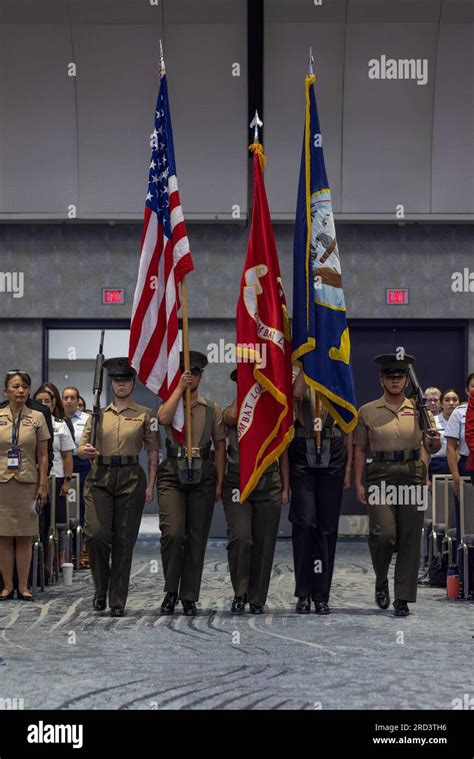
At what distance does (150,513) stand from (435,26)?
7.77 meters

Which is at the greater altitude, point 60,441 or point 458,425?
point 458,425

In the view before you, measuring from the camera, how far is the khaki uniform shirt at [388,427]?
29.6ft

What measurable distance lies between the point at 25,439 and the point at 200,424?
1.69 m

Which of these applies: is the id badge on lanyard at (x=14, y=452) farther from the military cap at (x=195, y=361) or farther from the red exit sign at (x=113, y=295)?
the red exit sign at (x=113, y=295)

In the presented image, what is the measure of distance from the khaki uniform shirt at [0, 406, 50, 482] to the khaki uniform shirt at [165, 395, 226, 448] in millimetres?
1453

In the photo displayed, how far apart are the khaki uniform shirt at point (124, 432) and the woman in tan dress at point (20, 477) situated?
1120 mm

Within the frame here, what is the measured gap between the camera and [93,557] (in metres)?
8.80

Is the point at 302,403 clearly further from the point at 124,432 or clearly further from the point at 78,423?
the point at 78,423

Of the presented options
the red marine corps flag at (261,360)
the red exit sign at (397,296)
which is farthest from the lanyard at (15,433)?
the red exit sign at (397,296)

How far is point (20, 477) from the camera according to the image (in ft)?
32.3

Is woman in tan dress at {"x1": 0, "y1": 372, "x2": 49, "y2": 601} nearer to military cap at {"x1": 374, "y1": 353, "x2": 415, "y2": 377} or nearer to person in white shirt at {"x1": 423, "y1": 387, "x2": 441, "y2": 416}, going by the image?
military cap at {"x1": 374, "y1": 353, "x2": 415, "y2": 377}

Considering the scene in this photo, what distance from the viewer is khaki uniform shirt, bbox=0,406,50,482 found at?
388 inches

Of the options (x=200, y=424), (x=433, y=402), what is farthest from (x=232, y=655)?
(x=433, y=402)
